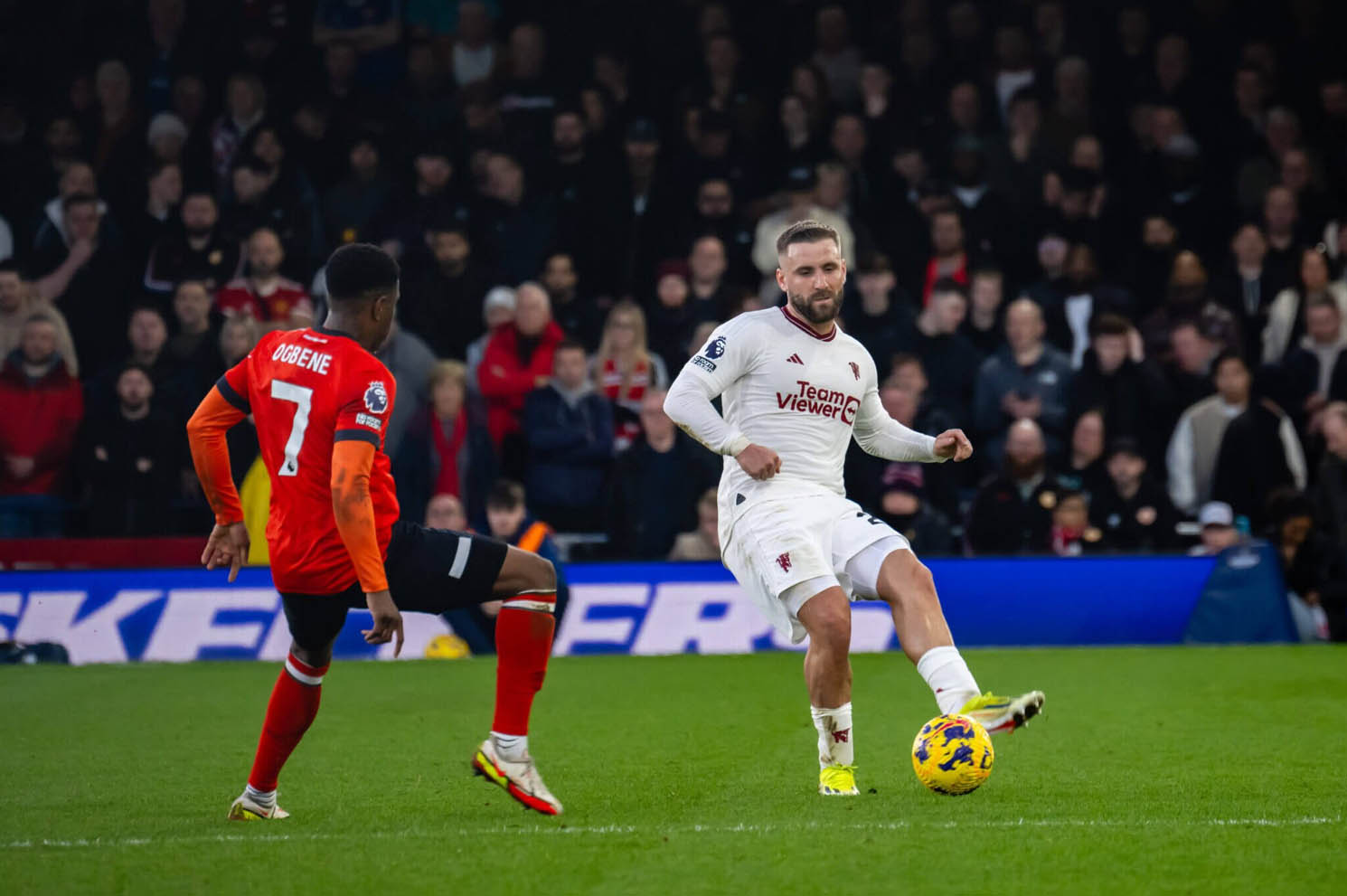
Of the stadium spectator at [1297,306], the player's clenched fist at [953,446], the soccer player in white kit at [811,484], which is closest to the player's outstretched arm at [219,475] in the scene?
the soccer player in white kit at [811,484]

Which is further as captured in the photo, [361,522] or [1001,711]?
[1001,711]

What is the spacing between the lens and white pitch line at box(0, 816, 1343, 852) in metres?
5.84

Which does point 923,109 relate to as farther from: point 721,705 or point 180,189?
point 721,705

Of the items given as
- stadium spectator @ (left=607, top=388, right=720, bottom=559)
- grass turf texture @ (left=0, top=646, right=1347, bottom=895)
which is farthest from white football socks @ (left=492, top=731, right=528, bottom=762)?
stadium spectator @ (left=607, top=388, right=720, bottom=559)

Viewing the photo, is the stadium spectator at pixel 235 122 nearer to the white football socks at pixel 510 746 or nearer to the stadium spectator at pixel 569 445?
the stadium spectator at pixel 569 445

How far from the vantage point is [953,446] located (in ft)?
22.9

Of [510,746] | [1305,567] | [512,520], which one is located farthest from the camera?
[1305,567]

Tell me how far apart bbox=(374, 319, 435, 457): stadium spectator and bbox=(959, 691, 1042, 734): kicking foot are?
900 centimetres

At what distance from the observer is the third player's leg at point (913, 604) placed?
6.58 metres

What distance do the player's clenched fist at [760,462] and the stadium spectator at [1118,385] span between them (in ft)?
28.0

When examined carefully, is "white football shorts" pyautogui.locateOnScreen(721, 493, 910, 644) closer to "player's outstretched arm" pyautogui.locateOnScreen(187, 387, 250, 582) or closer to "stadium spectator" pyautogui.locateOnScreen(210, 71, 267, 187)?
"player's outstretched arm" pyautogui.locateOnScreen(187, 387, 250, 582)

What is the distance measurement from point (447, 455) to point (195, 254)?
364 cm

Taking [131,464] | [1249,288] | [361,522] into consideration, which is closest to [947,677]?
[361,522]

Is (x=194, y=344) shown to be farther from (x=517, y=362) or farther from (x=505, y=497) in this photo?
(x=505, y=497)
